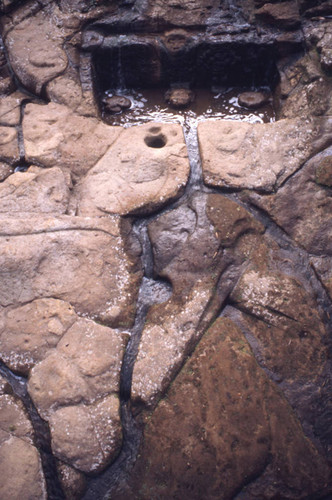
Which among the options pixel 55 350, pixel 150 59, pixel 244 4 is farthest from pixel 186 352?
pixel 244 4

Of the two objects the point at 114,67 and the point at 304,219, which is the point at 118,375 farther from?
the point at 114,67

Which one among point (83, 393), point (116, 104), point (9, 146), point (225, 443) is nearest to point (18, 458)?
point (83, 393)

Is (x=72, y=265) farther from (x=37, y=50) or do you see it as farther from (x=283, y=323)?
(x=37, y=50)

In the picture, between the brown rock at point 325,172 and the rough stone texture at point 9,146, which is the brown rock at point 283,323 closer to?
the brown rock at point 325,172

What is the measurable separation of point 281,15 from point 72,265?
238cm

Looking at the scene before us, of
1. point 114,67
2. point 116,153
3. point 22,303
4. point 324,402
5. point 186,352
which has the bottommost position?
point 324,402

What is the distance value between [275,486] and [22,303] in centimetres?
145

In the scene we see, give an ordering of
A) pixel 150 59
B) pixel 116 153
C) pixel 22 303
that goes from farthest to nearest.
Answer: pixel 150 59 → pixel 116 153 → pixel 22 303

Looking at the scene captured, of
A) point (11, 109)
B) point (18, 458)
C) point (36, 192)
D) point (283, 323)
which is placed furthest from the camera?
point (11, 109)

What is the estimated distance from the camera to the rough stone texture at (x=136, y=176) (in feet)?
7.65

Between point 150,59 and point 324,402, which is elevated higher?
point 150,59

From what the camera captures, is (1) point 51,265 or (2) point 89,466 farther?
(1) point 51,265

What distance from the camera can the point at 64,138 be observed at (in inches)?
103

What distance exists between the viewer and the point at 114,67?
308 centimetres
